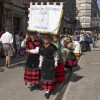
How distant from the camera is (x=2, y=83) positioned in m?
9.88

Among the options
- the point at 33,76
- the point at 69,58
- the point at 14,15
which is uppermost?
the point at 14,15

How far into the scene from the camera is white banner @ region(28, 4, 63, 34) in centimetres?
885

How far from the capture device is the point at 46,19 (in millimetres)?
8961

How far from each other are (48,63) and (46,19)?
1.42 meters

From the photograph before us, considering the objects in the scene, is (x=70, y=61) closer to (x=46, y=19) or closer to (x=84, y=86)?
(x=84, y=86)

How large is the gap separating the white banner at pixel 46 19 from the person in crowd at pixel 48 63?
0.68 meters

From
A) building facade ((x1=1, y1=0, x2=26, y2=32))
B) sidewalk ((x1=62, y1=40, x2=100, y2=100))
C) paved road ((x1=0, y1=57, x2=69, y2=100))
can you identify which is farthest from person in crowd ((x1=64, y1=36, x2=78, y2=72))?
building facade ((x1=1, y1=0, x2=26, y2=32))

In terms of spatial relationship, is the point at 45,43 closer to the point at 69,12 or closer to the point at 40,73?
the point at 40,73

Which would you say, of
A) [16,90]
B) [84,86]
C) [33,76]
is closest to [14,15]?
[84,86]

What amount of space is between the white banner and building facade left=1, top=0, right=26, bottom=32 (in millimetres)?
15240

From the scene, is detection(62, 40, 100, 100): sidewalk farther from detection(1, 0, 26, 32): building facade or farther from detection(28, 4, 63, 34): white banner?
detection(1, 0, 26, 32): building facade

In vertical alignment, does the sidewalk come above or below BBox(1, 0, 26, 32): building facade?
below

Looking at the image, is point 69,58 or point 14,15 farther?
point 14,15

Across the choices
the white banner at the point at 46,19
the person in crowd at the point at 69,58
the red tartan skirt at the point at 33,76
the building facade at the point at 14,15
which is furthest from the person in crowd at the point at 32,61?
the building facade at the point at 14,15
